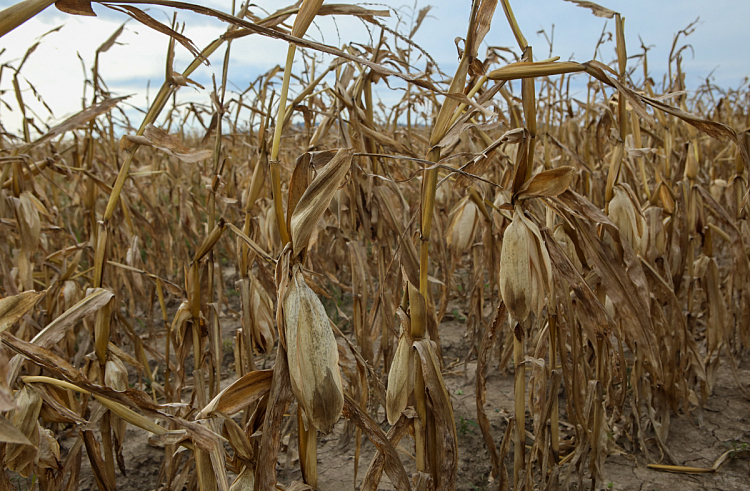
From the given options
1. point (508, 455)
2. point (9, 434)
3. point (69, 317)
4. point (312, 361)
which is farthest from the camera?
point (508, 455)

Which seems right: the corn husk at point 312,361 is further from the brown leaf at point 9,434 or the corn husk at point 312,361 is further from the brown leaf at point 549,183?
the brown leaf at point 549,183

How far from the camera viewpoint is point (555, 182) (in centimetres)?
71

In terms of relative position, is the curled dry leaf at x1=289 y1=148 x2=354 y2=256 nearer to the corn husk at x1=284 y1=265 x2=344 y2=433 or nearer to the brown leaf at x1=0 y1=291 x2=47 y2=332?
the corn husk at x1=284 y1=265 x2=344 y2=433

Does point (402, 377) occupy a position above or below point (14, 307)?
below

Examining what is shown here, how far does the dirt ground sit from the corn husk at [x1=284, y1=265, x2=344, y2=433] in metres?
1.07

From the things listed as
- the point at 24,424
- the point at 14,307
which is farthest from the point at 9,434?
the point at 24,424

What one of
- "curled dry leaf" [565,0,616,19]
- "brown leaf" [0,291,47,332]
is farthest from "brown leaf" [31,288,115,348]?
"curled dry leaf" [565,0,616,19]

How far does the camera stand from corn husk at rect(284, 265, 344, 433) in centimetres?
56

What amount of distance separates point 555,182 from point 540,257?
12 cm

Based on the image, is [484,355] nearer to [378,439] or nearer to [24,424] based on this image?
[378,439]

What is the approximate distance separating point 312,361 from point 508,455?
127 centimetres

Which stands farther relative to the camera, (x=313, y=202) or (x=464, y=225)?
(x=464, y=225)

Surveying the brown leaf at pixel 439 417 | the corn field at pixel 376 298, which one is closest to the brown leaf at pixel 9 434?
the corn field at pixel 376 298

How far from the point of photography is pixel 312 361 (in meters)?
0.57
